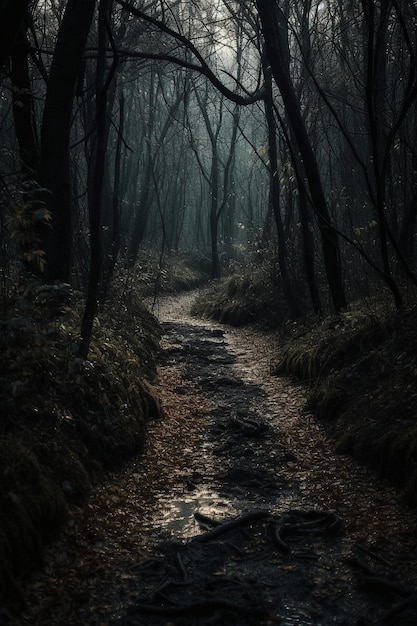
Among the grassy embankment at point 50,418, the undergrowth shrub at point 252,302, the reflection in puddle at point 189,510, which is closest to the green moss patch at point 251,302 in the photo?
the undergrowth shrub at point 252,302

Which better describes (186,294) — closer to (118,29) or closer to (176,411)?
(118,29)

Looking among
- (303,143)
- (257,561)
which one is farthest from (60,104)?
(257,561)

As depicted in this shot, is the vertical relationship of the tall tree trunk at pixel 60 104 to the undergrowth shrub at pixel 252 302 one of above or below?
above

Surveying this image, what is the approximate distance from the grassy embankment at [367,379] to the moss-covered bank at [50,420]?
225 cm

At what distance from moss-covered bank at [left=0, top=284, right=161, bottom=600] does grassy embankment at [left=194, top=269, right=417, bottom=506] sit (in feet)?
7.39

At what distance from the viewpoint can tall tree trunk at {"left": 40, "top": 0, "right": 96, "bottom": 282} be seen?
22.3ft

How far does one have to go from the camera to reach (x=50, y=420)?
16.2 ft

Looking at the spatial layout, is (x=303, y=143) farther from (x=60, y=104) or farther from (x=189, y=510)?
(x=189, y=510)

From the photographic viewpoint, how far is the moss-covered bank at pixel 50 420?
150 inches

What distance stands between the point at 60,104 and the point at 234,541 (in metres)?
5.28

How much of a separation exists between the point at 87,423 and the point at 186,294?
18.8 metres

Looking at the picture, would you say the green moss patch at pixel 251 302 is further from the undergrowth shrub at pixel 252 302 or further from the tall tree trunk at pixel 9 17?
the tall tree trunk at pixel 9 17

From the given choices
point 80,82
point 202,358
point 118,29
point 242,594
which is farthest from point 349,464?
point 118,29

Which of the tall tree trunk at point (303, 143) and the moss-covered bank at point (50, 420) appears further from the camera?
the tall tree trunk at point (303, 143)
